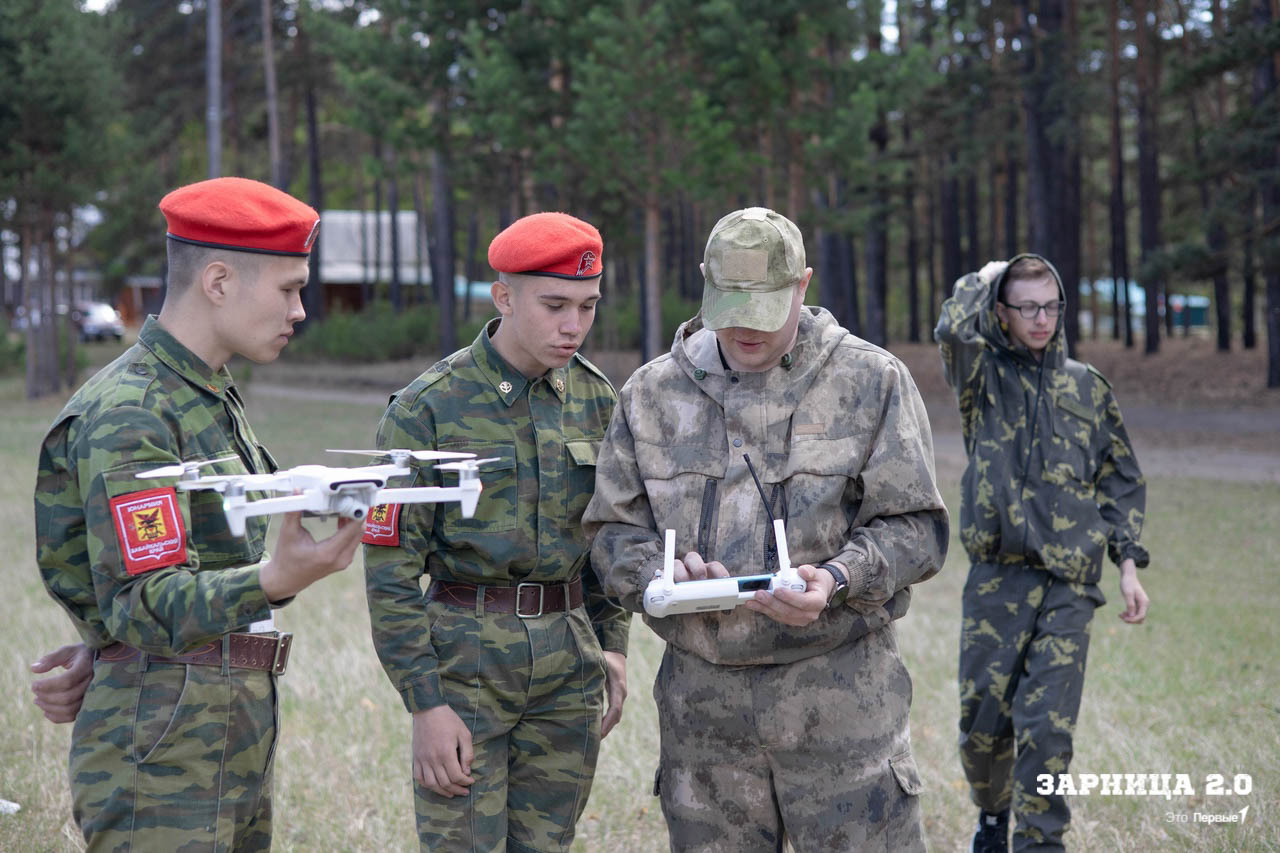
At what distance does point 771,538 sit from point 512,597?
788 millimetres

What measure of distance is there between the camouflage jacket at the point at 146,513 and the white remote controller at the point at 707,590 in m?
0.83

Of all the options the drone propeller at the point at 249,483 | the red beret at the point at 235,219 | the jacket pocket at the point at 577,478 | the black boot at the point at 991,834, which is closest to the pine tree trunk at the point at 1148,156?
the black boot at the point at 991,834

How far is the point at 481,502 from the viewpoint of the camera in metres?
3.43

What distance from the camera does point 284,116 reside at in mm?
44188

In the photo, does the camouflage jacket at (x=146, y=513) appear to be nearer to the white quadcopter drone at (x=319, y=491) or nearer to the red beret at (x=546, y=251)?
the white quadcopter drone at (x=319, y=491)

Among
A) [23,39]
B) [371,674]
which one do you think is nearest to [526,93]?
[23,39]

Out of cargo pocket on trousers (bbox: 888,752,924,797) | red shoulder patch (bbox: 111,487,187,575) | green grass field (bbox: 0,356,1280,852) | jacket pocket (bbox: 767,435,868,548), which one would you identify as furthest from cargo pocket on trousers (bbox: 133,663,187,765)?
green grass field (bbox: 0,356,1280,852)

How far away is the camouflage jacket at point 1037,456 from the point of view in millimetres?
4824

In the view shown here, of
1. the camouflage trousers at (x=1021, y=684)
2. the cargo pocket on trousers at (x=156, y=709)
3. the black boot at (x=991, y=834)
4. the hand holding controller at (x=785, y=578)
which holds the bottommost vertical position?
the black boot at (x=991, y=834)

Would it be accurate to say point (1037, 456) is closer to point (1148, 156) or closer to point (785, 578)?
point (785, 578)

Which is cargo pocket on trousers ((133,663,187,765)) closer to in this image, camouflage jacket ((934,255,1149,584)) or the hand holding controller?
the hand holding controller

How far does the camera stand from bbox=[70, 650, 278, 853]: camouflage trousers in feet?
9.03

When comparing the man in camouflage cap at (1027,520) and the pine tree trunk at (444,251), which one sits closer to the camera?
the man in camouflage cap at (1027,520)

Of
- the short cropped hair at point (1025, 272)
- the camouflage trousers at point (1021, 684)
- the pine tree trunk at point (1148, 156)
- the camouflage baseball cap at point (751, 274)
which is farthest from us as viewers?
the pine tree trunk at point (1148, 156)
